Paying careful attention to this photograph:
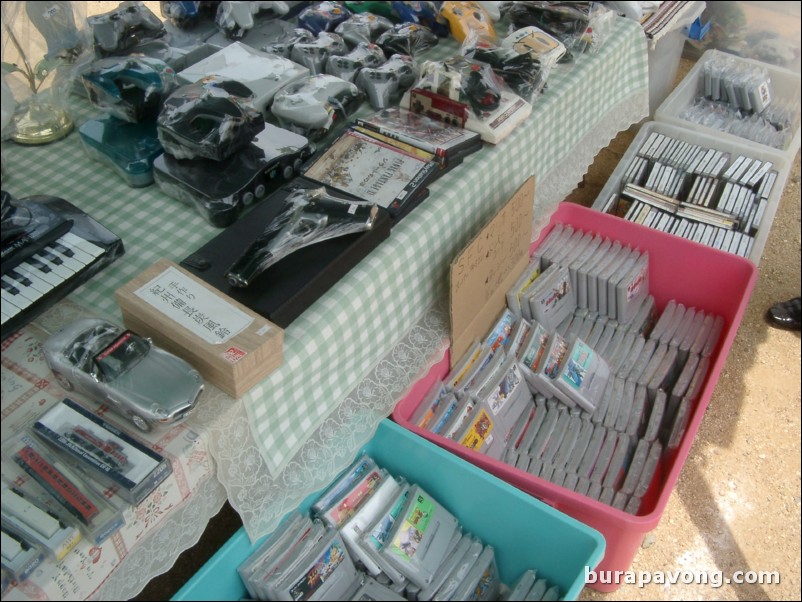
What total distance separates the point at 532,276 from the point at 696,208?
2.89 ft

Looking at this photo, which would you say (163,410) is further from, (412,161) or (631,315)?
(631,315)

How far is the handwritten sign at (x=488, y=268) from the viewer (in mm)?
1522

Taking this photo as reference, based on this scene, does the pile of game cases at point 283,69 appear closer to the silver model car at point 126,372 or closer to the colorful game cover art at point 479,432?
the silver model car at point 126,372

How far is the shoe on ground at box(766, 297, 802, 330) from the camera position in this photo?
240 centimetres

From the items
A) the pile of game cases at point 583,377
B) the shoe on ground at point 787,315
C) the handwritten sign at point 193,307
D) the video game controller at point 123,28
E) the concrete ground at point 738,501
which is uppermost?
the video game controller at point 123,28

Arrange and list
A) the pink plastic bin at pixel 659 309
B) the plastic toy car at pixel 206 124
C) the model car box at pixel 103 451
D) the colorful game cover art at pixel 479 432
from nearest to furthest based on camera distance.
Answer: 1. the model car box at pixel 103 451
2. the plastic toy car at pixel 206 124
3. the pink plastic bin at pixel 659 309
4. the colorful game cover art at pixel 479 432

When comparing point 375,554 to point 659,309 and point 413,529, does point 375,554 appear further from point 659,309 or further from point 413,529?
point 659,309

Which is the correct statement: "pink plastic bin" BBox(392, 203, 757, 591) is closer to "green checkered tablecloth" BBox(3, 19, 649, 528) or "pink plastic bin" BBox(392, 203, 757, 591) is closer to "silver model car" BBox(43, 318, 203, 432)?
"green checkered tablecloth" BBox(3, 19, 649, 528)

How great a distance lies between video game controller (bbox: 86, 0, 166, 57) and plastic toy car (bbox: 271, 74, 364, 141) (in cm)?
43

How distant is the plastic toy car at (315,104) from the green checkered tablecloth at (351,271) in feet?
0.95

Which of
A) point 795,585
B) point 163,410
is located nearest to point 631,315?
point 795,585

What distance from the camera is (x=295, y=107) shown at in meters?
1.51

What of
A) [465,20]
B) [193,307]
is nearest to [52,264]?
[193,307]

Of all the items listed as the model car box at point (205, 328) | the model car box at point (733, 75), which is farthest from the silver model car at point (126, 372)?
the model car box at point (733, 75)
